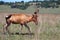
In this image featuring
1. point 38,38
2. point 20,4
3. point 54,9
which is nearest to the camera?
point 38,38

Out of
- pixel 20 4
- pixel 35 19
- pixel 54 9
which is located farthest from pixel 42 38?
pixel 54 9

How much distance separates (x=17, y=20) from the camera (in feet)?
48.7

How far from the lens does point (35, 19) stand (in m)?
15.0

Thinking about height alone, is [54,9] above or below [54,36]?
below

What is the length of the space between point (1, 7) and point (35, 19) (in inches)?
966

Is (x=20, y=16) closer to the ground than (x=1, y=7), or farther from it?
farther from it

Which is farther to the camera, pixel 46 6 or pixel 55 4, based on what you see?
pixel 55 4

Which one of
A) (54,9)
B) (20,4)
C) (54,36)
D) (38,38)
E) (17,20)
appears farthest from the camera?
(54,9)

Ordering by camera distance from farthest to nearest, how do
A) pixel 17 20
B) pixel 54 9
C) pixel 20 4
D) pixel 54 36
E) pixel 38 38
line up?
pixel 54 9 < pixel 20 4 < pixel 17 20 < pixel 54 36 < pixel 38 38

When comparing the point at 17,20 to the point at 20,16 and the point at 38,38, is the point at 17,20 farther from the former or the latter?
the point at 38,38

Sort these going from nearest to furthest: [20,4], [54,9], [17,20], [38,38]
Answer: [38,38]
[17,20]
[20,4]
[54,9]

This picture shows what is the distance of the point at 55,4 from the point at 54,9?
5.93 feet

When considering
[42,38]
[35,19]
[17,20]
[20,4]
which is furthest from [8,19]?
[20,4]

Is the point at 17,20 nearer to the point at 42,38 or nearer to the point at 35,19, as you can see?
the point at 35,19
